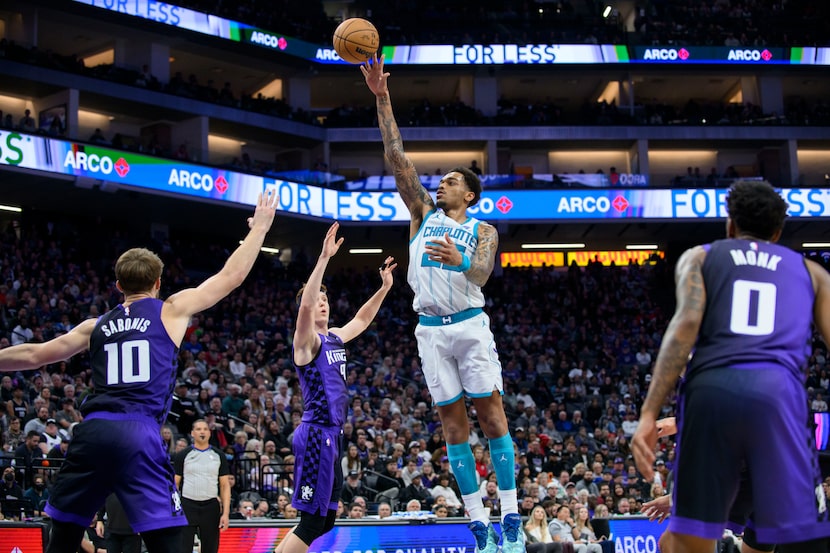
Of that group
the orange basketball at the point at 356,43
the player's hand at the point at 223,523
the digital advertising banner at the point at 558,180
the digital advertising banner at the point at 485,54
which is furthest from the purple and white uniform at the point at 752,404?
the digital advertising banner at the point at 485,54

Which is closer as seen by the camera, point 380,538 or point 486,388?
point 486,388

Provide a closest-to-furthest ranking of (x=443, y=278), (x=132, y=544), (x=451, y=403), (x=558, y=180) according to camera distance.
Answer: (x=451, y=403)
(x=443, y=278)
(x=132, y=544)
(x=558, y=180)

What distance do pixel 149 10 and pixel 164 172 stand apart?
7605 millimetres

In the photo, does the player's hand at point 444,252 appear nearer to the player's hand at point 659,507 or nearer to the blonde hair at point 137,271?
the blonde hair at point 137,271

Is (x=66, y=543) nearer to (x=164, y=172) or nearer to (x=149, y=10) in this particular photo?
(x=164, y=172)

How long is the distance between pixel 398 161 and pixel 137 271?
2720 mm

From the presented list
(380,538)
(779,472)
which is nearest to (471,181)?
(779,472)

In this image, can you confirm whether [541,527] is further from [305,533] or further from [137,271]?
[137,271]

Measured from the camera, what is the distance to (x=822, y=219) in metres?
35.0

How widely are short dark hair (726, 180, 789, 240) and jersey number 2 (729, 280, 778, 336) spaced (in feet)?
1.28

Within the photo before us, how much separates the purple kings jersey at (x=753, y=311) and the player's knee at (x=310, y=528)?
4.14m

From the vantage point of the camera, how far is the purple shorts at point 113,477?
5.42m

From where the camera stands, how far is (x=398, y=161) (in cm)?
785

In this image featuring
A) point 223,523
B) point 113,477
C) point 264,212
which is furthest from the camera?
point 223,523
